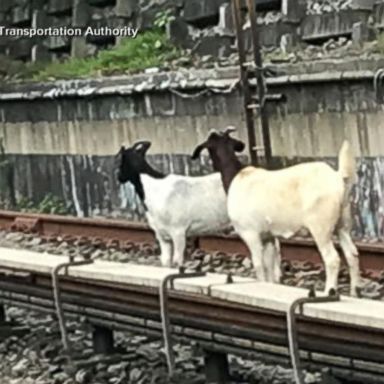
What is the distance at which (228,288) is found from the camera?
28.4 feet

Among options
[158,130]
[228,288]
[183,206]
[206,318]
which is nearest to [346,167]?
[228,288]

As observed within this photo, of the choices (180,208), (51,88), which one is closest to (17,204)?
(51,88)

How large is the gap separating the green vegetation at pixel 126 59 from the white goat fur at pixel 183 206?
646 centimetres

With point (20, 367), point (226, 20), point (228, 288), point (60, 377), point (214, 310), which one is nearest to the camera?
point (228, 288)

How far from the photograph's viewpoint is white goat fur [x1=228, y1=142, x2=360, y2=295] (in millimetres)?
9203

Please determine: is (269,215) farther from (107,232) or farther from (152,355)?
(107,232)

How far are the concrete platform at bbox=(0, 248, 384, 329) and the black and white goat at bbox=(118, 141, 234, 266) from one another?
993mm

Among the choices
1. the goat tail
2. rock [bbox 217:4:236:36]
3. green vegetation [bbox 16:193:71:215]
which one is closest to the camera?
the goat tail

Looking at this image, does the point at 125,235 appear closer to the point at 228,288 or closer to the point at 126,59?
the point at 126,59

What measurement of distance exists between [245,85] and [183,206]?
279cm

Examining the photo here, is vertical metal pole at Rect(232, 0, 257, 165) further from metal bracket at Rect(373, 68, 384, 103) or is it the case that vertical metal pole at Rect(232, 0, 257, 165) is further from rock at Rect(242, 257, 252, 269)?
metal bracket at Rect(373, 68, 384, 103)

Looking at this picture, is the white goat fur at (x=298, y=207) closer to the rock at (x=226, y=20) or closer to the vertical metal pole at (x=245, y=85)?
the vertical metal pole at (x=245, y=85)

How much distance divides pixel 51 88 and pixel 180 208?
7.01 metres

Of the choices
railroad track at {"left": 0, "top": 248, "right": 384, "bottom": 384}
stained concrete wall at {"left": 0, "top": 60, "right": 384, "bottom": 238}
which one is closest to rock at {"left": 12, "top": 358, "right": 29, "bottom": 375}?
railroad track at {"left": 0, "top": 248, "right": 384, "bottom": 384}
